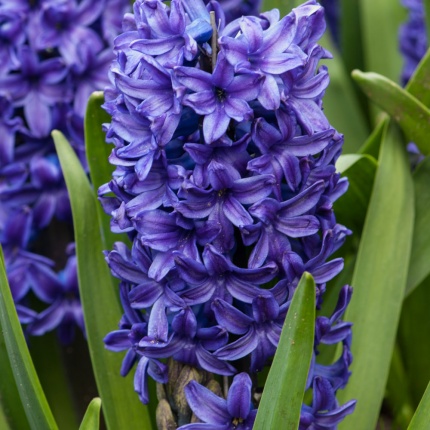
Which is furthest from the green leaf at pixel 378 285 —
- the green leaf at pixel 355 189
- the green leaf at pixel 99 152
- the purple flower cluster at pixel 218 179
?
the green leaf at pixel 99 152

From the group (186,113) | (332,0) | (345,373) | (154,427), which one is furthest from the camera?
(332,0)

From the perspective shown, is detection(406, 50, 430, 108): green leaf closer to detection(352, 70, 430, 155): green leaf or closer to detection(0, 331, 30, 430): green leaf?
detection(352, 70, 430, 155): green leaf

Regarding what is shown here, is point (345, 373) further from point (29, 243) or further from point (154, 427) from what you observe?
point (29, 243)

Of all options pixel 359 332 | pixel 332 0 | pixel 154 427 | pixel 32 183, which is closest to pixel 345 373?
pixel 359 332

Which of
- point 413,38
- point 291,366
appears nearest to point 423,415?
point 291,366

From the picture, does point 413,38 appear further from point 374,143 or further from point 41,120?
point 41,120

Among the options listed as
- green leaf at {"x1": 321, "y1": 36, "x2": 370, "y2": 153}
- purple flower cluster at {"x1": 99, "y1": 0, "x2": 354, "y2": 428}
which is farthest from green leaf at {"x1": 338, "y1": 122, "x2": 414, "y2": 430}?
green leaf at {"x1": 321, "y1": 36, "x2": 370, "y2": 153}

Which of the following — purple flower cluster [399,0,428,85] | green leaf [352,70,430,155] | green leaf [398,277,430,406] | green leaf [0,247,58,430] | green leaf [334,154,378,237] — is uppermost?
green leaf [352,70,430,155]

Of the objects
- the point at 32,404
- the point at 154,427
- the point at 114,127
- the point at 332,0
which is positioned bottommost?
the point at 154,427
